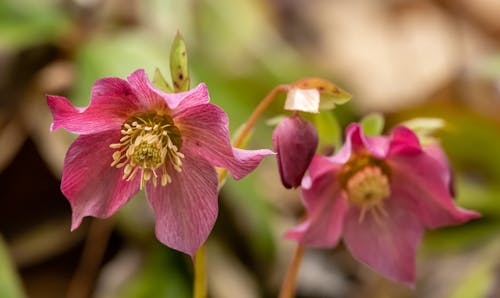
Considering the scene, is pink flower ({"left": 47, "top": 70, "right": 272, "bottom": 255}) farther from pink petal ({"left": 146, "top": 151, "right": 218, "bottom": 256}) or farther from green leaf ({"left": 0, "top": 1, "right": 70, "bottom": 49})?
green leaf ({"left": 0, "top": 1, "right": 70, "bottom": 49})

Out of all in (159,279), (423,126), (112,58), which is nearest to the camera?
(423,126)

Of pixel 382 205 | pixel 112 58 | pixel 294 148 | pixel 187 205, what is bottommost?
pixel 112 58

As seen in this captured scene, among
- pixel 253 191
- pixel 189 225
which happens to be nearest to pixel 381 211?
pixel 189 225

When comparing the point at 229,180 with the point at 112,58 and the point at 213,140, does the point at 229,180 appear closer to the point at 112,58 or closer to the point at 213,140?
the point at 112,58

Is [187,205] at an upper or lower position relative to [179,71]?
lower

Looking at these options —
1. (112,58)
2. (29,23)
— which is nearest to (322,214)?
(112,58)

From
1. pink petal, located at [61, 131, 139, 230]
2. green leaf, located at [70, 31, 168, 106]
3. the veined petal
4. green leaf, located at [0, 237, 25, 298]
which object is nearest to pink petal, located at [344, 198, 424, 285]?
the veined petal

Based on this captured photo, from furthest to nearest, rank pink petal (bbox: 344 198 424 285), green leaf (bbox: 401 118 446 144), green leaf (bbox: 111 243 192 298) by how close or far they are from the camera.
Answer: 1. green leaf (bbox: 111 243 192 298)
2. pink petal (bbox: 344 198 424 285)
3. green leaf (bbox: 401 118 446 144)
